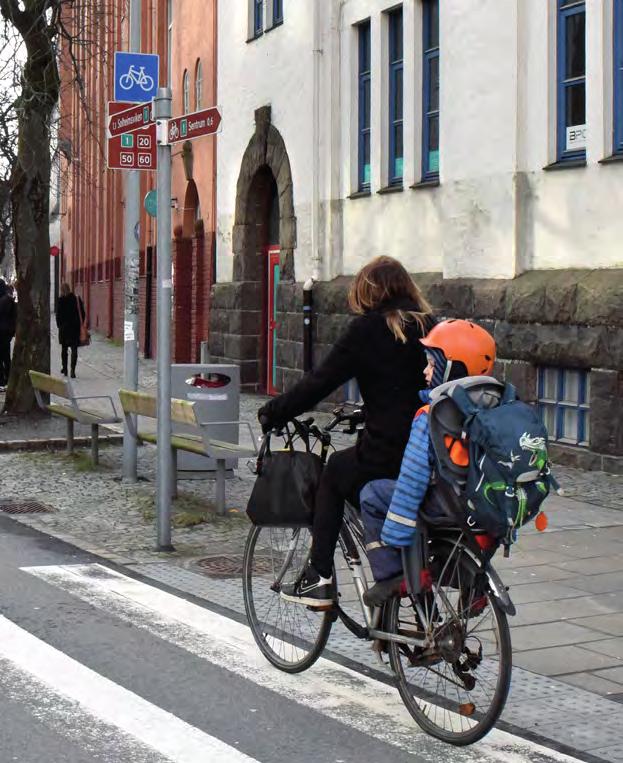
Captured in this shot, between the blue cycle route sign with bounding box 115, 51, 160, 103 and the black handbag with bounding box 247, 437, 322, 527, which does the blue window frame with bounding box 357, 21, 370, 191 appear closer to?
the blue cycle route sign with bounding box 115, 51, 160, 103

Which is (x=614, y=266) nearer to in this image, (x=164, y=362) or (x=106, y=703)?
(x=164, y=362)

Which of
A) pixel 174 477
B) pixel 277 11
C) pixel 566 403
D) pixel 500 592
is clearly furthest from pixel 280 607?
pixel 277 11

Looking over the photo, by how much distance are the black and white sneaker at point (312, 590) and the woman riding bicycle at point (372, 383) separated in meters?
0.06

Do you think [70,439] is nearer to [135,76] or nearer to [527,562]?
[135,76]

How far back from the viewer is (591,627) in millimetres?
Result: 7297

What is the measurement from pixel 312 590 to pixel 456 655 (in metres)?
0.94

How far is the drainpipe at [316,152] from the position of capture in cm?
2027

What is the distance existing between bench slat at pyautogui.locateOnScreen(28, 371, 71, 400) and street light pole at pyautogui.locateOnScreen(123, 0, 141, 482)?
1.01 m

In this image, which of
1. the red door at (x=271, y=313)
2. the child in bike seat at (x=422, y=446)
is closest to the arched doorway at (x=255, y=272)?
the red door at (x=271, y=313)

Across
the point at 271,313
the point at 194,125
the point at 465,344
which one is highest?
the point at 194,125

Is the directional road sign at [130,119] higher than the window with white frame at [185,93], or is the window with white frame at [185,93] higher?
the window with white frame at [185,93]

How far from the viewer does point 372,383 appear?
5.80 meters

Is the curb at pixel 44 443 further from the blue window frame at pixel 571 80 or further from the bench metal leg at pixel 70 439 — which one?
the blue window frame at pixel 571 80

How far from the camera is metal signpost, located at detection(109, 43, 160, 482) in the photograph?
11.7 m
